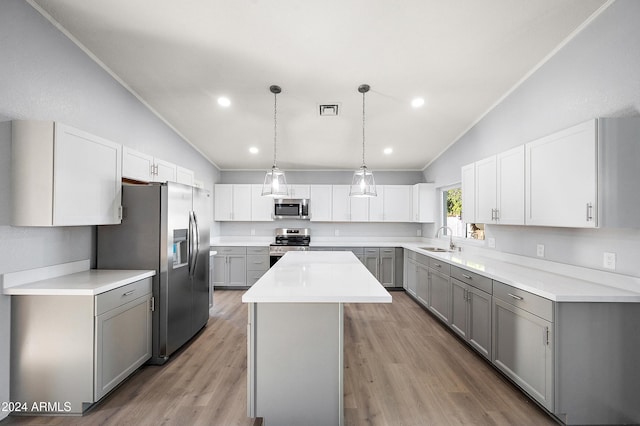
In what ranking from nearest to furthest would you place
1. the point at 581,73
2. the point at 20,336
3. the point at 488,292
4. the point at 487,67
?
1. the point at 20,336
2. the point at 581,73
3. the point at 488,292
4. the point at 487,67

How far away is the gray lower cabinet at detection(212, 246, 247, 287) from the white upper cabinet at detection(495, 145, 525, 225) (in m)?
4.14

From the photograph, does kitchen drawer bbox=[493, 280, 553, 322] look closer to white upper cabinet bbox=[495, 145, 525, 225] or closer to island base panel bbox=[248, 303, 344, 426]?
white upper cabinet bbox=[495, 145, 525, 225]

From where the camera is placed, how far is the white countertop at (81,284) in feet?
6.30

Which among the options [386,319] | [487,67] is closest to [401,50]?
[487,67]

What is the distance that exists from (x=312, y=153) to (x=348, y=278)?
3.25m

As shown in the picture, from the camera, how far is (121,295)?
2223 mm

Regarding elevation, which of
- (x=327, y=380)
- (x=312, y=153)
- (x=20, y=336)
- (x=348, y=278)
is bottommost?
(x=327, y=380)

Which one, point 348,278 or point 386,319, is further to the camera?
point 386,319

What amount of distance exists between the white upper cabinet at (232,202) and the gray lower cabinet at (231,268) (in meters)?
0.69

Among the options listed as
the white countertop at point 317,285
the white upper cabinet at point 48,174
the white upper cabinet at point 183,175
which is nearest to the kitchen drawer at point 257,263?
the white upper cabinet at point 183,175

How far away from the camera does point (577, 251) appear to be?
2.32 meters

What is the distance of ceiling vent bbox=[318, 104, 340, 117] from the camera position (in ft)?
11.5

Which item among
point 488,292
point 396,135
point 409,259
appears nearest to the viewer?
point 488,292

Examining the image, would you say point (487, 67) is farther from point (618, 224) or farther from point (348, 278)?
point (348, 278)
